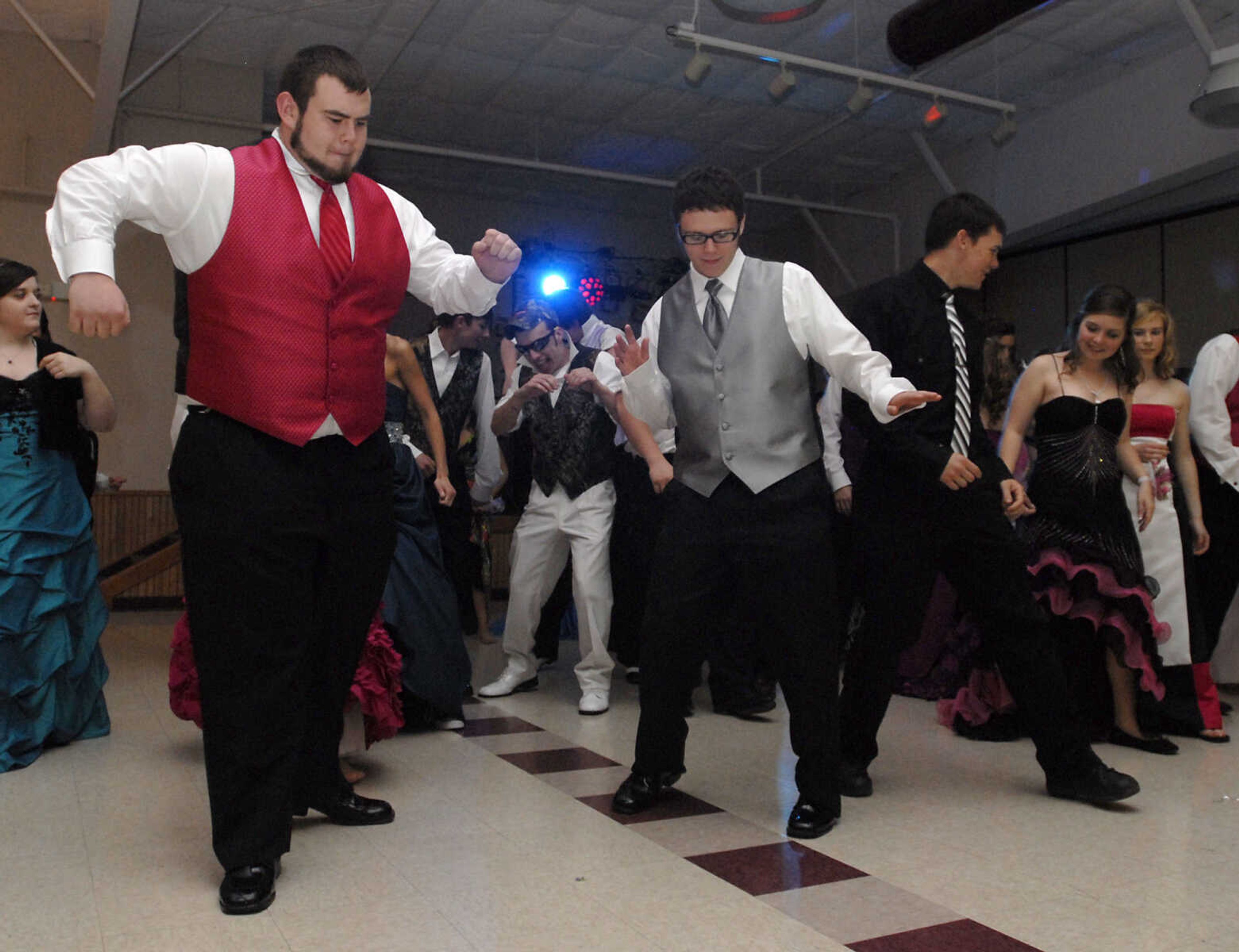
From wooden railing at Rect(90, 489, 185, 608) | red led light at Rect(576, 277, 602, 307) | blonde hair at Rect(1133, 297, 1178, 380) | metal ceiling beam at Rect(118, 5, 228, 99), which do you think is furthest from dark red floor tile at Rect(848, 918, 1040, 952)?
red led light at Rect(576, 277, 602, 307)

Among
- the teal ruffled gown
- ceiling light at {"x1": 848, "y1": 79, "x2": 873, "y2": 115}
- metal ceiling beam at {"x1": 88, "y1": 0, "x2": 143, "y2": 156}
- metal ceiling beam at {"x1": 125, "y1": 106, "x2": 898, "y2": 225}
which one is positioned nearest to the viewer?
the teal ruffled gown

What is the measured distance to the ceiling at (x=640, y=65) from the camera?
21.5ft

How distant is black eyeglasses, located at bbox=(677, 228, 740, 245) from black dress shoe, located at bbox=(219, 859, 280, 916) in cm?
143

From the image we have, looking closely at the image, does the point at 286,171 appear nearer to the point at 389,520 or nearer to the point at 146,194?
the point at 146,194

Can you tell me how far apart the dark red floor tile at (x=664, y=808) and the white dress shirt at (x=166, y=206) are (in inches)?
41.0

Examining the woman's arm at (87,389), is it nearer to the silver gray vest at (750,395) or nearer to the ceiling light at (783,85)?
the silver gray vest at (750,395)

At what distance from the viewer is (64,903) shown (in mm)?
1835

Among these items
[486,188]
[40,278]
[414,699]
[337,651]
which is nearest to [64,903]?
[337,651]

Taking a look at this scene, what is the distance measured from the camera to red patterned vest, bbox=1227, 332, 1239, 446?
12.8ft

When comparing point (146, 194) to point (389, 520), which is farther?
point (389, 520)

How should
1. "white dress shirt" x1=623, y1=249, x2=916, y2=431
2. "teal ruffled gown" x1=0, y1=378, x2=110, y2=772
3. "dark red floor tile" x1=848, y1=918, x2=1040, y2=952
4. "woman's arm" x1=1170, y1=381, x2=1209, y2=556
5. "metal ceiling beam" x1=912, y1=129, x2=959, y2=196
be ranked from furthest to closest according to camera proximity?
"metal ceiling beam" x1=912, y1=129, x2=959, y2=196 < "woman's arm" x1=1170, y1=381, x2=1209, y2=556 < "teal ruffled gown" x1=0, y1=378, x2=110, y2=772 < "white dress shirt" x1=623, y1=249, x2=916, y2=431 < "dark red floor tile" x1=848, y1=918, x2=1040, y2=952

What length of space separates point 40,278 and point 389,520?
6757 mm

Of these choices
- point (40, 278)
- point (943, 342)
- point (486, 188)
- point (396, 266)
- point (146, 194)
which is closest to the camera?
point (146, 194)

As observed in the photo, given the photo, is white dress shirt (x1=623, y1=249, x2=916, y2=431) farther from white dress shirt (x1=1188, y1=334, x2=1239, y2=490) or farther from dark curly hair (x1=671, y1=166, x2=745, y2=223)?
white dress shirt (x1=1188, y1=334, x2=1239, y2=490)
